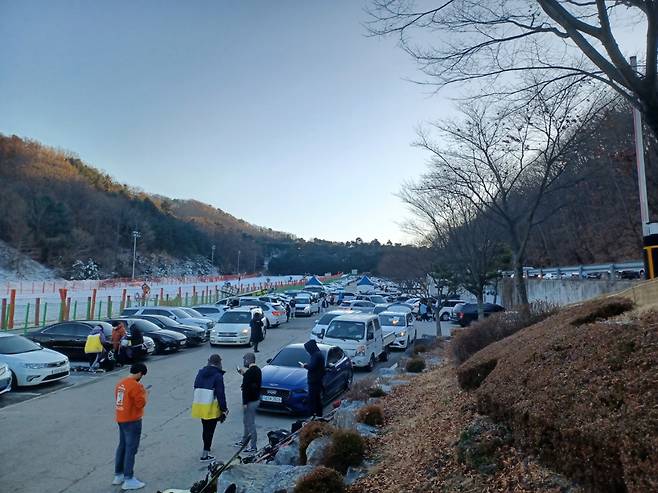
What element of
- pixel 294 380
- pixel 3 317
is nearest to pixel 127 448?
pixel 294 380

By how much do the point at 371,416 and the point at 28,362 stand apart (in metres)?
9.48

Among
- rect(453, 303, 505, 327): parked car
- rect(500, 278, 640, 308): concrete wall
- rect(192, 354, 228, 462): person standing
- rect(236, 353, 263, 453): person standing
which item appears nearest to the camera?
rect(192, 354, 228, 462): person standing

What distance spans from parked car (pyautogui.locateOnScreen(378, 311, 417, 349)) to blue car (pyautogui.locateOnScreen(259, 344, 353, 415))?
807 cm

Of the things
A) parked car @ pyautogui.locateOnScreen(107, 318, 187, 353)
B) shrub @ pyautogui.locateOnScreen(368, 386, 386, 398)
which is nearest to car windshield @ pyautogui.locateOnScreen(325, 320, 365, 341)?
shrub @ pyautogui.locateOnScreen(368, 386, 386, 398)

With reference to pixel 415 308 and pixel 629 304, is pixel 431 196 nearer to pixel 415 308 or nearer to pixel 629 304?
pixel 629 304

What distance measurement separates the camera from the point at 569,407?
4.21 meters

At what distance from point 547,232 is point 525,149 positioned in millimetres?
34433

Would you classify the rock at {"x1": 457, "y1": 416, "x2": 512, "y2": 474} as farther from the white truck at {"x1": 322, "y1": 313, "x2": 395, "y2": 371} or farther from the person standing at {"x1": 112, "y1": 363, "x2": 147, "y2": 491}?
the white truck at {"x1": 322, "y1": 313, "x2": 395, "y2": 371}

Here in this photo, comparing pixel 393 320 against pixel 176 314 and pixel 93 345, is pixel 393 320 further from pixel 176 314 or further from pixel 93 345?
pixel 93 345

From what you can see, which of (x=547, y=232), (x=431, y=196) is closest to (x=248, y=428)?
(x=431, y=196)

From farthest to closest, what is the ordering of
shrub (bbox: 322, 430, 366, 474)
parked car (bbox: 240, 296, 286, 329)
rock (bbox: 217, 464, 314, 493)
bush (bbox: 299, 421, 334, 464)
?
parked car (bbox: 240, 296, 286, 329)
bush (bbox: 299, 421, 334, 464)
shrub (bbox: 322, 430, 366, 474)
rock (bbox: 217, 464, 314, 493)

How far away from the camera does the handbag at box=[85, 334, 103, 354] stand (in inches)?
607

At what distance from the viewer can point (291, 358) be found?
11945 millimetres

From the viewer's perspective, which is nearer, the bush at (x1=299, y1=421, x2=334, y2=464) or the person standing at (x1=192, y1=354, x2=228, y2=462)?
the bush at (x1=299, y1=421, x2=334, y2=464)
